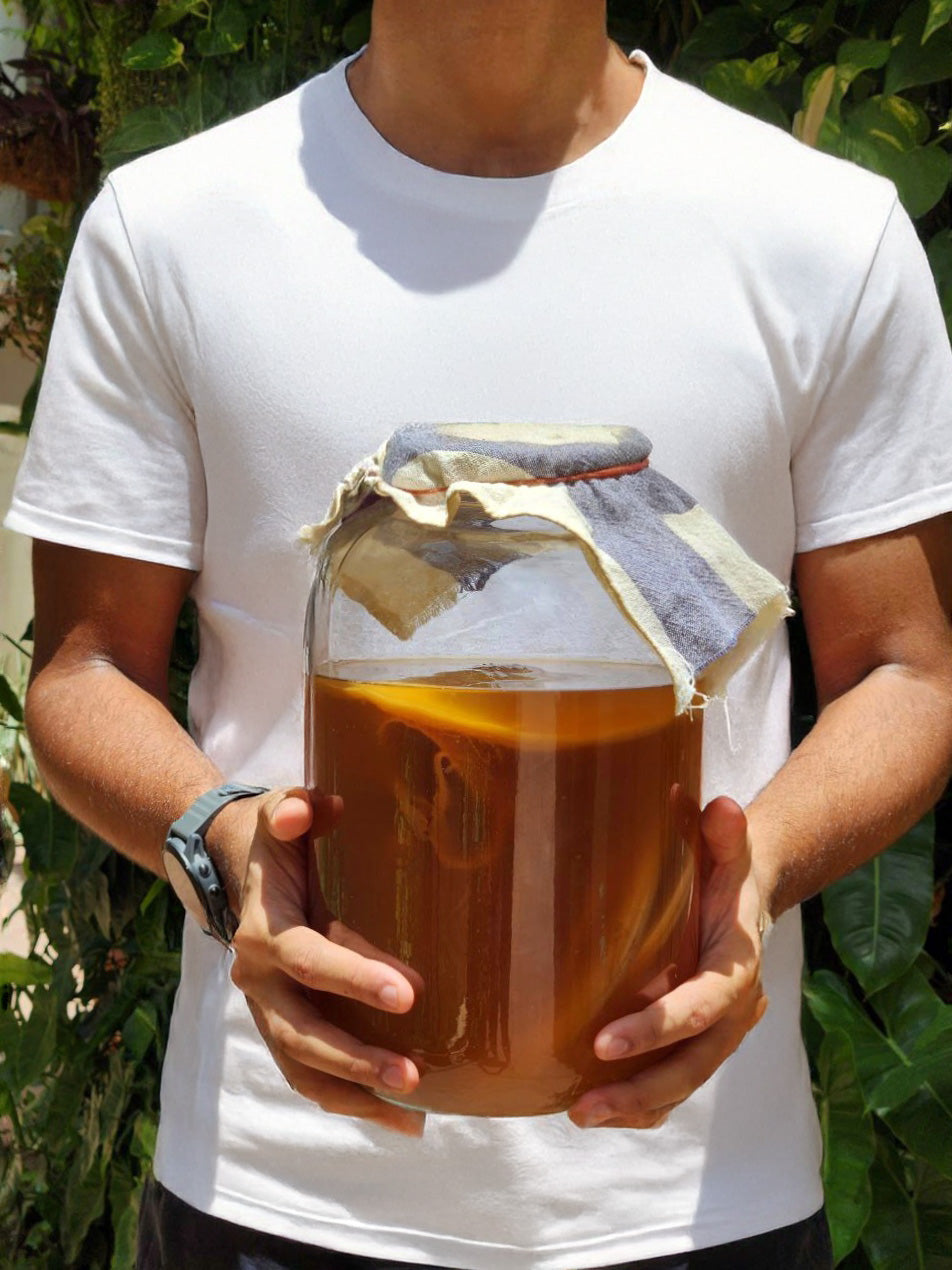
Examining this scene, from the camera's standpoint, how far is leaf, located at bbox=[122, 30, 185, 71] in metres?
2.05

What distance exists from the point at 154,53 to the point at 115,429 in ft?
3.44

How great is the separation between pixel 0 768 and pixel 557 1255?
79.3 inches

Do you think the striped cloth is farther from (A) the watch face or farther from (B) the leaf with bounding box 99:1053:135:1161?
(B) the leaf with bounding box 99:1053:135:1161

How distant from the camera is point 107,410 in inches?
47.4

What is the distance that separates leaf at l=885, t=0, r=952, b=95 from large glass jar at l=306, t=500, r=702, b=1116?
3.51 ft

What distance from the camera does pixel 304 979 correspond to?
2.56 feet

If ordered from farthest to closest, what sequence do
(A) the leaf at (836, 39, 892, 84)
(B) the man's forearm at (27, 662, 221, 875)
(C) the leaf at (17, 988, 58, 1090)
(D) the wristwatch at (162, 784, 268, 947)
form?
(C) the leaf at (17, 988, 58, 1090)
(A) the leaf at (836, 39, 892, 84)
(B) the man's forearm at (27, 662, 221, 875)
(D) the wristwatch at (162, 784, 268, 947)

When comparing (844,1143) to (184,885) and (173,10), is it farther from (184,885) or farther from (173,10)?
(173,10)

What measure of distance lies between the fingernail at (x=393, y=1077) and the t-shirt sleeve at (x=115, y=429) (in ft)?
1.77

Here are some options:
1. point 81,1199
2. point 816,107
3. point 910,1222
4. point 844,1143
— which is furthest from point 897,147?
point 81,1199

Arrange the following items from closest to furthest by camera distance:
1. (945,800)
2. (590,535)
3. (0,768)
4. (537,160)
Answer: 1. (590,535)
2. (537,160)
3. (945,800)
4. (0,768)

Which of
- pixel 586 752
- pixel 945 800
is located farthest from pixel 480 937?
pixel 945 800

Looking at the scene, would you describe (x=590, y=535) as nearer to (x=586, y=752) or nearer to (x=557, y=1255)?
(x=586, y=752)

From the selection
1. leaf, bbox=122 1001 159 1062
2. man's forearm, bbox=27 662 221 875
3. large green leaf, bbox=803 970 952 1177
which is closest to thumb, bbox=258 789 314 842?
man's forearm, bbox=27 662 221 875
